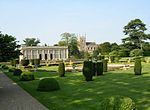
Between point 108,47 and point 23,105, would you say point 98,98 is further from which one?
point 108,47

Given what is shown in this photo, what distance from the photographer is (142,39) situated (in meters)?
66.0

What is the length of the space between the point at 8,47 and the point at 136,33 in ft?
163

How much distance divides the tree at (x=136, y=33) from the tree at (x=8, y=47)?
48913 millimetres

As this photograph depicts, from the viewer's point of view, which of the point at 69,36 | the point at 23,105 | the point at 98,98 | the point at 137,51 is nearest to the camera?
the point at 23,105

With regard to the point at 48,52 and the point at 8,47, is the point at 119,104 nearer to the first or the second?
the point at 8,47

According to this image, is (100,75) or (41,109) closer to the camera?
(41,109)

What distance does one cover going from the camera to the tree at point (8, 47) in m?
19.0

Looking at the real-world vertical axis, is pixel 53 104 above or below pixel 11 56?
below

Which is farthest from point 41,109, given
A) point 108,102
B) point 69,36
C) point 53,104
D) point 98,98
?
point 69,36

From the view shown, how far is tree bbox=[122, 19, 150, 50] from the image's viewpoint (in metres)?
65.5

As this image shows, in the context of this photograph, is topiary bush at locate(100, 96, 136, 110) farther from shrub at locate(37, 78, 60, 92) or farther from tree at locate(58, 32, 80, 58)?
tree at locate(58, 32, 80, 58)

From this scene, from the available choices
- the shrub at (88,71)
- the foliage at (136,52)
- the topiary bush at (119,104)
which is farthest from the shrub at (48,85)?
the foliage at (136,52)

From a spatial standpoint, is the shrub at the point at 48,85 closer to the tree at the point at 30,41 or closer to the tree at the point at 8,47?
the tree at the point at 8,47

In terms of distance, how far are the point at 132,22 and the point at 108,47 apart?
34905mm
